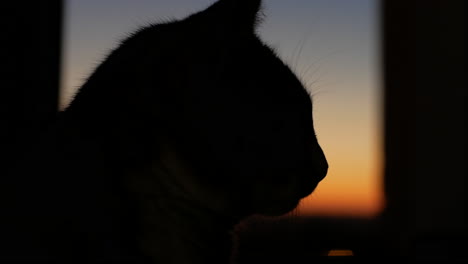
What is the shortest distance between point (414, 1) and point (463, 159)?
0.99 meters

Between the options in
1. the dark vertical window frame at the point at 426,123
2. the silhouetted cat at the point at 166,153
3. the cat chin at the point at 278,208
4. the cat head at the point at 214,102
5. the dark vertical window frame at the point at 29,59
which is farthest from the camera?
the dark vertical window frame at the point at 426,123

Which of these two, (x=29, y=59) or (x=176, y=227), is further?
(x=29, y=59)

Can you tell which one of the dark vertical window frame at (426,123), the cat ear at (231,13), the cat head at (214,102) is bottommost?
the dark vertical window frame at (426,123)

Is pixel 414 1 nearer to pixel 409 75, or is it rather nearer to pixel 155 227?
pixel 409 75

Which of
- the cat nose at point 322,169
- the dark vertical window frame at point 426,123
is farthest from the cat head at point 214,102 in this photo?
the dark vertical window frame at point 426,123

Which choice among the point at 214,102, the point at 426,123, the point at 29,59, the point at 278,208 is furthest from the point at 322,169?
the point at 426,123

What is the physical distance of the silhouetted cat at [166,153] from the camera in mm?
971

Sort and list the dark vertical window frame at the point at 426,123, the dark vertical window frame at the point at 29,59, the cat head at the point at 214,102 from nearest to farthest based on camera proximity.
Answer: the cat head at the point at 214,102 → the dark vertical window frame at the point at 29,59 → the dark vertical window frame at the point at 426,123

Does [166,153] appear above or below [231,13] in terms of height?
below

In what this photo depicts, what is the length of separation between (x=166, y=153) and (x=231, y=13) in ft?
0.86

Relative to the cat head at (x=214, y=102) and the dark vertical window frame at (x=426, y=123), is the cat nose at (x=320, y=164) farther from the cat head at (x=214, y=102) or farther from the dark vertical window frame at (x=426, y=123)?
the dark vertical window frame at (x=426, y=123)

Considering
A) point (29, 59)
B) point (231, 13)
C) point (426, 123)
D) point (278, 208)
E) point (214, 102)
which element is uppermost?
point (231, 13)

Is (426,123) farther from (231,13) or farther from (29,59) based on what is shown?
(231,13)

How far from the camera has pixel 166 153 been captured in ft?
3.61
